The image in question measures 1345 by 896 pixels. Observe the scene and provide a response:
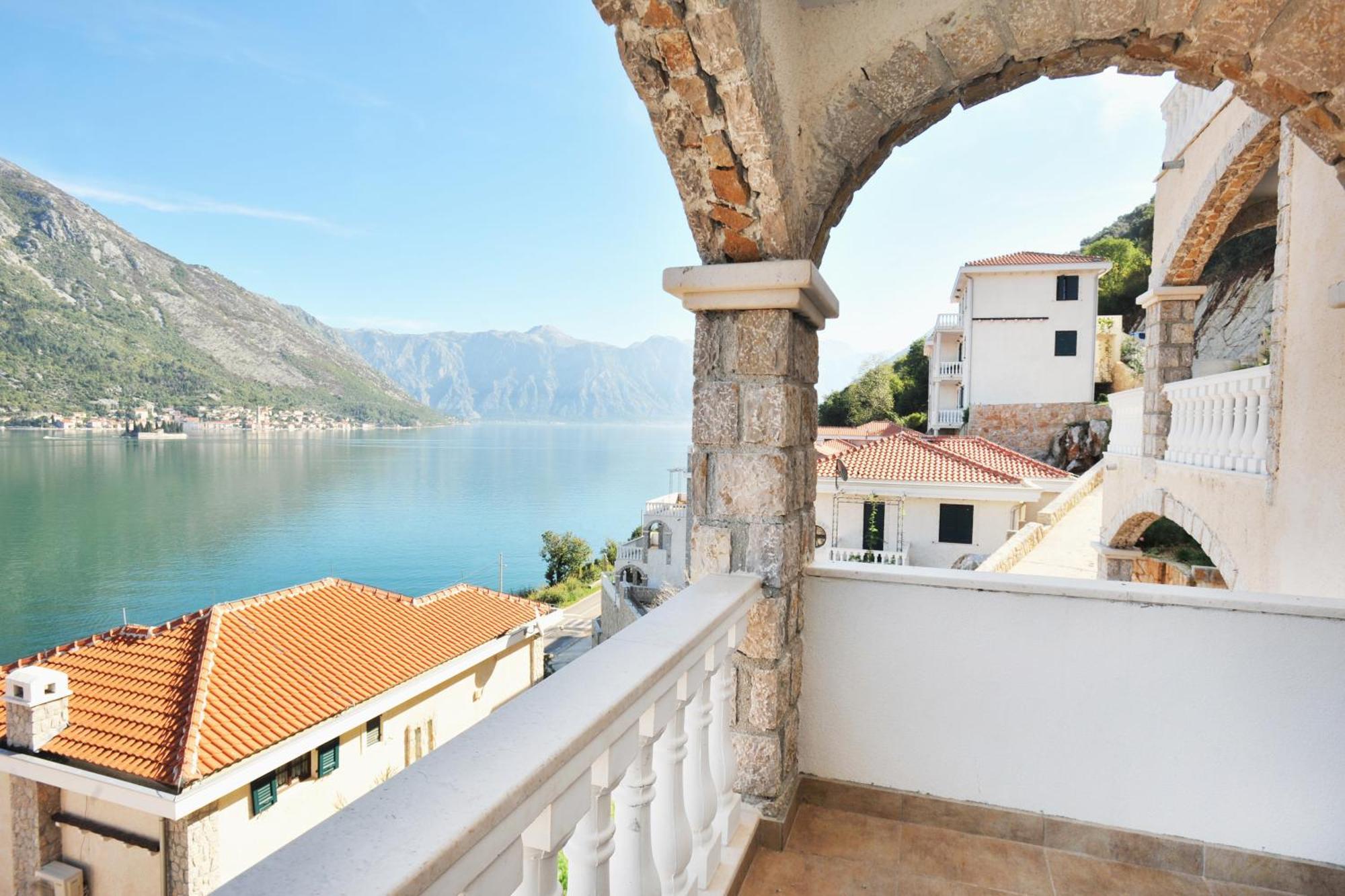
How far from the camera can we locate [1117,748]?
1.89m

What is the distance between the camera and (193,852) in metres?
5.37

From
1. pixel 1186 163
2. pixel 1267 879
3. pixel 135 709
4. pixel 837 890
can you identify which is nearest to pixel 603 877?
pixel 837 890

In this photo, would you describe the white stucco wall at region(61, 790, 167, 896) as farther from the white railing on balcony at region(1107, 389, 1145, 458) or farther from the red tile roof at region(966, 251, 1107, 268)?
the red tile roof at region(966, 251, 1107, 268)

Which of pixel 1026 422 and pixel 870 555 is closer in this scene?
pixel 870 555

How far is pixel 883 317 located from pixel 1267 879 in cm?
1166

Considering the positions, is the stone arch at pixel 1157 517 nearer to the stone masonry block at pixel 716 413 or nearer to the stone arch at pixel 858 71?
the stone arch at pixel 858 71

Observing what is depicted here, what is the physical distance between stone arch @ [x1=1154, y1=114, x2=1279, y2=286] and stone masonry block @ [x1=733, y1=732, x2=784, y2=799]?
15.2 ft

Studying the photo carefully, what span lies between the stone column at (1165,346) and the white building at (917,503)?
541 cm

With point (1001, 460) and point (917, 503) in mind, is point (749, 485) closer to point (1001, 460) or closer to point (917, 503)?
point (917, 503)

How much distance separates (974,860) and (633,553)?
16940 millimetres

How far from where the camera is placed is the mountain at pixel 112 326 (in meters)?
33.5

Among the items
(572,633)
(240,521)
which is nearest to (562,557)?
(572,633)

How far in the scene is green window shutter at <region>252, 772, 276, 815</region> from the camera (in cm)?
605

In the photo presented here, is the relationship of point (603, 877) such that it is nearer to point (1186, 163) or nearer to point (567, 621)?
point (1186, 163)
